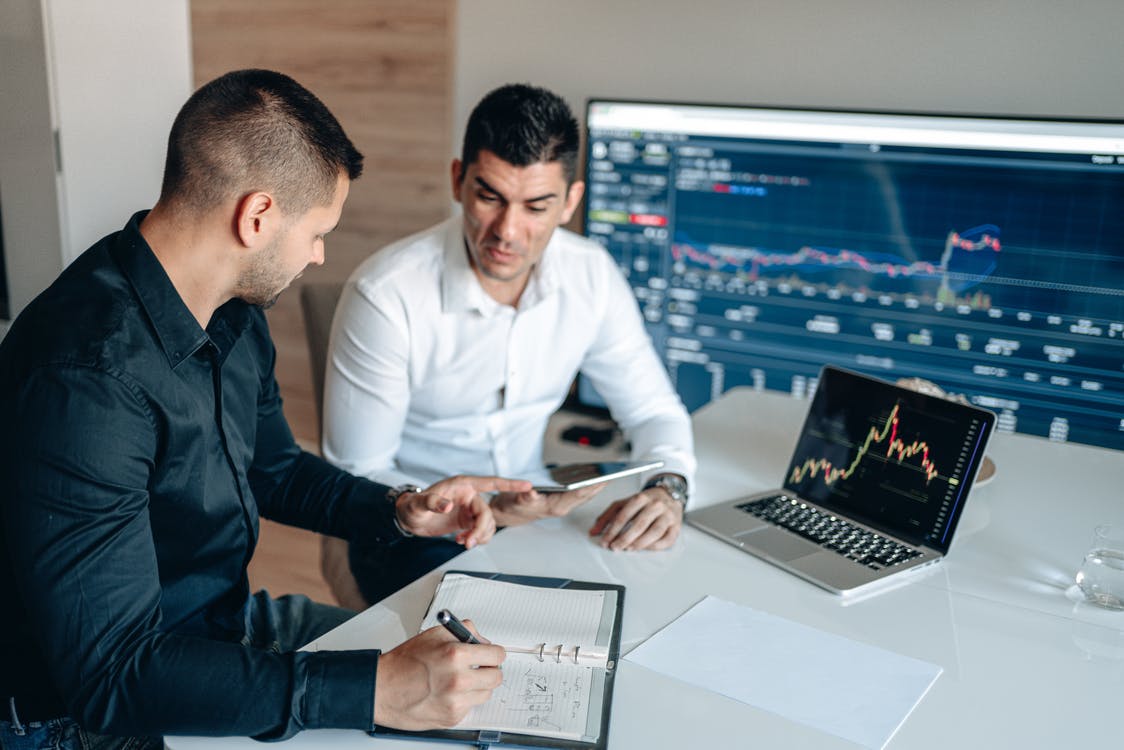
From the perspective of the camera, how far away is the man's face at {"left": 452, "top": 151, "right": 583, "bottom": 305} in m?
1.85

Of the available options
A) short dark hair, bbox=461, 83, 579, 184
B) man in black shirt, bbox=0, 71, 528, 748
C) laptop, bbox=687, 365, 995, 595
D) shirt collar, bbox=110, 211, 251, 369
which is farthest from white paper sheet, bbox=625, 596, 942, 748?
short dark hair, bbox=461, 83, 579, 184

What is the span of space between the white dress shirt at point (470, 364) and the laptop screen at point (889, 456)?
0.78 ft

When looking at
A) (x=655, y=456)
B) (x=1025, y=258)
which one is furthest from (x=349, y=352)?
(x=1025, y=258)

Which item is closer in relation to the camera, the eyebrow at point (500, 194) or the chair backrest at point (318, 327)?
the eyebrow at point (500, 194)

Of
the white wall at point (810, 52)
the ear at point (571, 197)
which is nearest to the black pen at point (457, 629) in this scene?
the ear at point (571, 197)

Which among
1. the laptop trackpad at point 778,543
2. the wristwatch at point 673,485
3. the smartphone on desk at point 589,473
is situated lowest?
the laptop trackpad at point 778,543

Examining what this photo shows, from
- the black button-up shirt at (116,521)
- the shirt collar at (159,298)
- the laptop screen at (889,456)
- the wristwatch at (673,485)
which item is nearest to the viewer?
the black button-up shirt at (116,521)

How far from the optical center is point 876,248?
7.41 feet

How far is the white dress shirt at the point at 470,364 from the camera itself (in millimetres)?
1849

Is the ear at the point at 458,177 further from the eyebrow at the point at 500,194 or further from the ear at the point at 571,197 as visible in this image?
the ear at the point at 571,197

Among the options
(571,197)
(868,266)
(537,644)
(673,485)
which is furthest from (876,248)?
(537,644)

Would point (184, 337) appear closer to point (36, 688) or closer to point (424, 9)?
point (36, 688)

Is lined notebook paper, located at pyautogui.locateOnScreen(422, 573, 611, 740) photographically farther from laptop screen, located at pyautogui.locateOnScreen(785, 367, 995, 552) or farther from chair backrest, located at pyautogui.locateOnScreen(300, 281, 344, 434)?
chair backrest, located at pyautogui.locateOnScreen(300, 281, 344, 434)

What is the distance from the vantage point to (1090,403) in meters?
2.11
